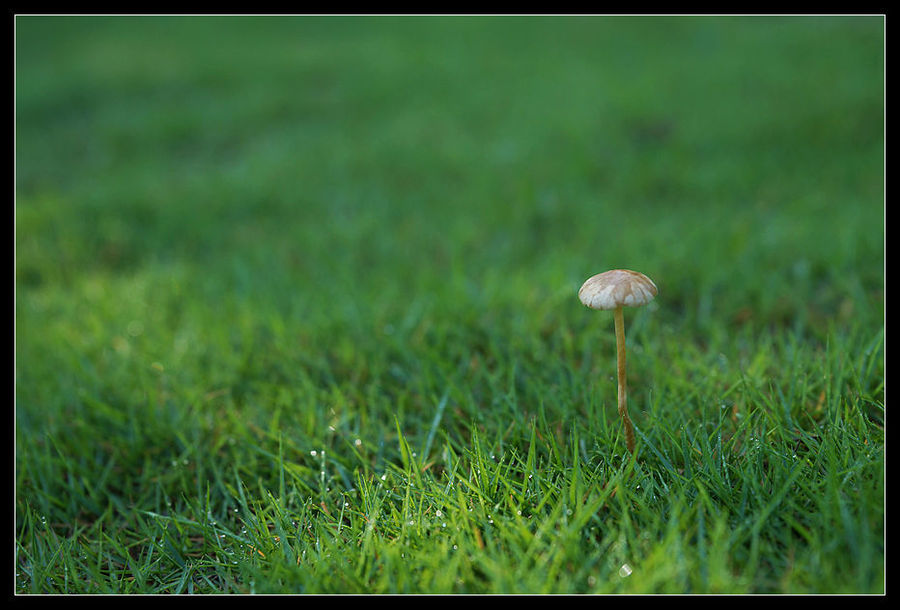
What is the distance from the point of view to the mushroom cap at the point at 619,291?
1.41 m

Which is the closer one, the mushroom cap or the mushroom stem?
the mushroom cap

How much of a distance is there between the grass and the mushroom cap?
1.26 feet

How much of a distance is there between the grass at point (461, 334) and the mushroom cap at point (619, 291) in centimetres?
38

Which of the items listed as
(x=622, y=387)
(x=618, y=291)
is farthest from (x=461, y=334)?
(x=618, y=291)

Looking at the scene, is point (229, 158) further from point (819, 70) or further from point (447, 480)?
point (819, 70)

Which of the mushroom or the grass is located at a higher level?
the mushroom

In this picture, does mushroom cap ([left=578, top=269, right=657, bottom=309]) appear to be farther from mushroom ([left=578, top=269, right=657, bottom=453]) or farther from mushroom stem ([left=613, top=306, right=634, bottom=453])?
mushroom stem ([left=613, top=306, right=634, bottom=453])

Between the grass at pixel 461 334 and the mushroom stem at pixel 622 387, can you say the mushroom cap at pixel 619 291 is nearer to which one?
the mushroom stem at pixel 622 387

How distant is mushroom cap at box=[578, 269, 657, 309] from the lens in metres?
A: 1.41

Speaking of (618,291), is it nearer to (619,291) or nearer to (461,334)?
(619,291)

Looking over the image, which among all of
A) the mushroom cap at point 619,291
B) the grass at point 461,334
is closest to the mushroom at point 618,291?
the mushroom cap at point 619,291

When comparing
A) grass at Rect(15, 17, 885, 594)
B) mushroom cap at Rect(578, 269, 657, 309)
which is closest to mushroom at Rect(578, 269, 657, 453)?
mushroom cap at Rect(578, 269, 657, 309)
